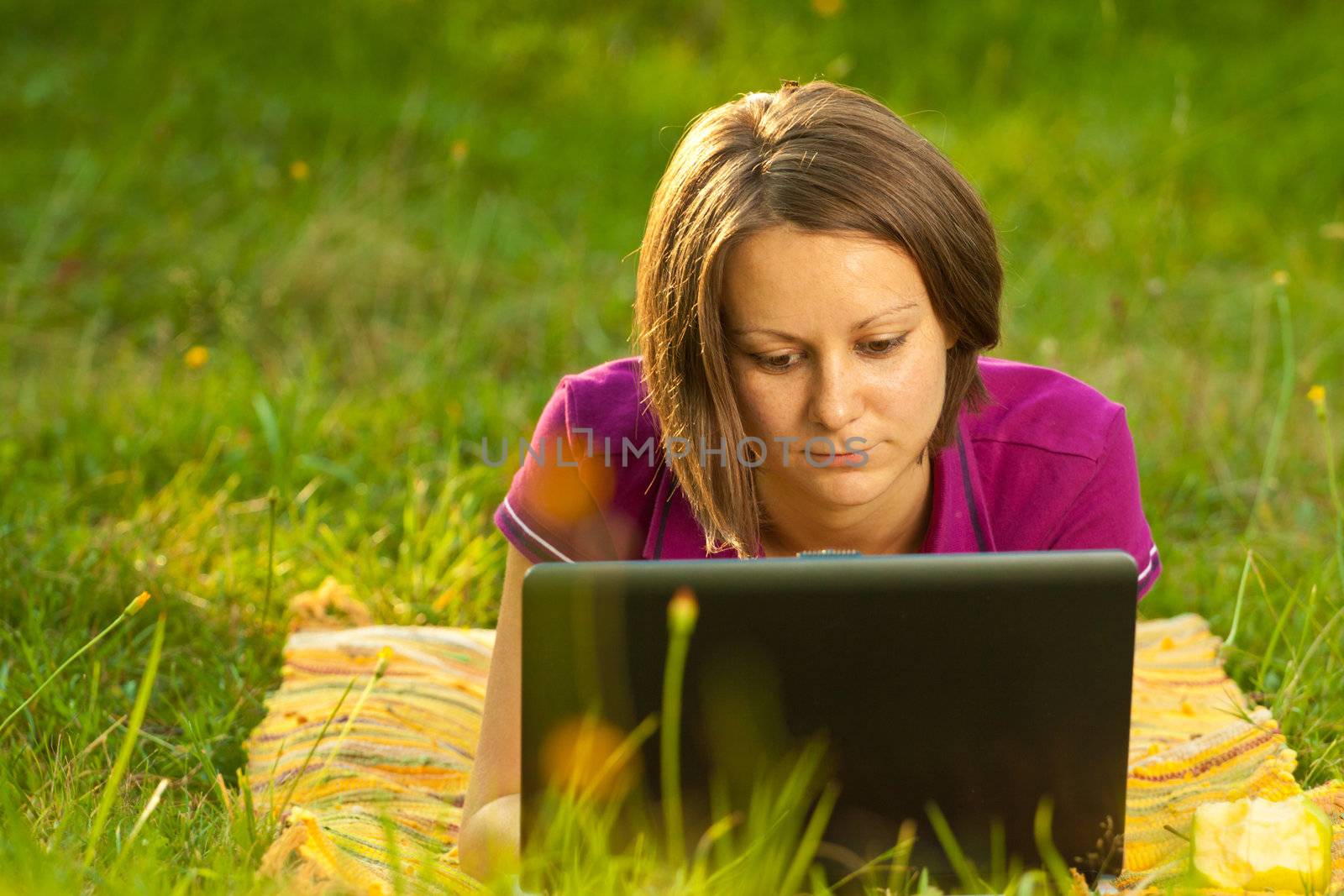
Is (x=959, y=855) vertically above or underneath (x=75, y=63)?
underneath

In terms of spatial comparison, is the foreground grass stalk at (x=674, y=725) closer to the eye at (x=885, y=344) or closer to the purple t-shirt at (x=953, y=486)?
the eye at (x=885, y=344)

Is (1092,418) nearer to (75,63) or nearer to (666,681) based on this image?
(666,681)

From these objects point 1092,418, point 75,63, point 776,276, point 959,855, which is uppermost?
point 75,63

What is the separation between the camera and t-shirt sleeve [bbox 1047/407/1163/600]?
7.20 feet

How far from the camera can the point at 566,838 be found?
1469mm

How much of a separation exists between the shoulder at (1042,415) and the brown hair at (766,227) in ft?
0.34

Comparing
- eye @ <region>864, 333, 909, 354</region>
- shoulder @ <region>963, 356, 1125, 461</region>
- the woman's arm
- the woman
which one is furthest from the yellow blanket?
eye @ <region>864, 333, 909, 354</region>

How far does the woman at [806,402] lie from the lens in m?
1.87

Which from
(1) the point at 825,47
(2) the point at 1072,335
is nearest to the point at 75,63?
(1) the point at 825,47

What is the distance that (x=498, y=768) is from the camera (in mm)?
2053

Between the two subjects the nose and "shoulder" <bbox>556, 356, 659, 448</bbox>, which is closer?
the nose

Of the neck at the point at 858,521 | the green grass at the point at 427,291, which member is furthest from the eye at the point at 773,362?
the green grass at the point at 427,291

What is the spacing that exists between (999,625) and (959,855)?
26 cm

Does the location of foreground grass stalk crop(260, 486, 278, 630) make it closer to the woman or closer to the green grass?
the green grass
